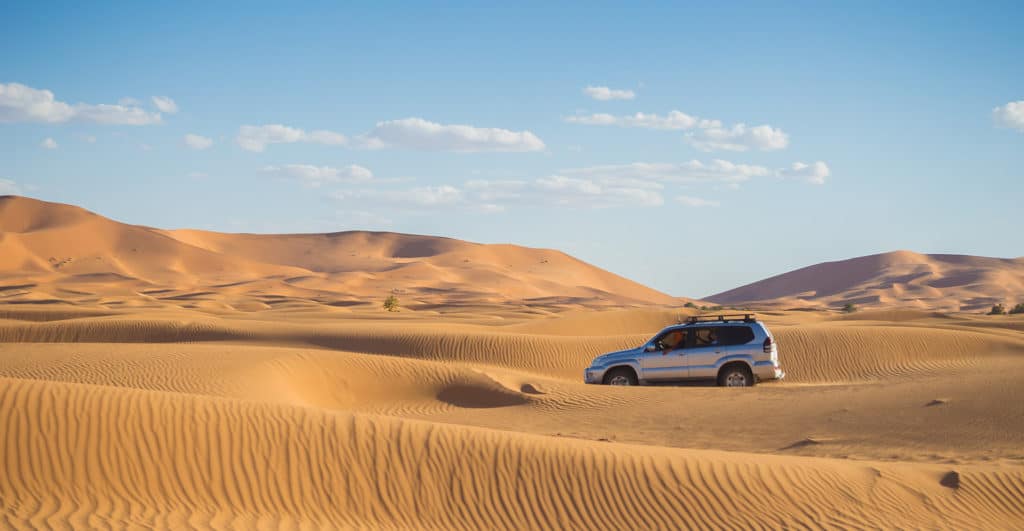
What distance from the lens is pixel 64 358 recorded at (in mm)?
19547

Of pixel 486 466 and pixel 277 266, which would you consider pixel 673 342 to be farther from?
pixel 277 266

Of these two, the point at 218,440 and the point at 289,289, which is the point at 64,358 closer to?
the point at 218,440

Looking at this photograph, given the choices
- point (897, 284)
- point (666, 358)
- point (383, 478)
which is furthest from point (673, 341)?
point (897, 284)

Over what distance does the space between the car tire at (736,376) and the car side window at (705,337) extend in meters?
0.54

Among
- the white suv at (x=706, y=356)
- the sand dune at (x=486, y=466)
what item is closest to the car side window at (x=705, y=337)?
the white suv at (x=706, y=356)

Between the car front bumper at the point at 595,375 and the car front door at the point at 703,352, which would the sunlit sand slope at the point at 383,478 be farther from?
the car front bumper at the point at 595,375

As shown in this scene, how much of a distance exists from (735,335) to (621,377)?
2389 mm

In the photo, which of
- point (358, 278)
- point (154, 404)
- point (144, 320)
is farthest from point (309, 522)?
point (358, 278)

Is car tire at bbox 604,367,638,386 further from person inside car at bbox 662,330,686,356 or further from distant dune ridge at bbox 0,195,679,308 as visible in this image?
distant dune ridge at bbox 0,195,679,308

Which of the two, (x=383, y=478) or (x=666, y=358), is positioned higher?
(x=666, y=358)

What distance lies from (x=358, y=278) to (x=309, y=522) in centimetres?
10546

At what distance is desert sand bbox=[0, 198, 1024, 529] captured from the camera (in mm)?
8516

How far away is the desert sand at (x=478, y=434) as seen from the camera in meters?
8.52

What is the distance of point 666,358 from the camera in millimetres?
17594
